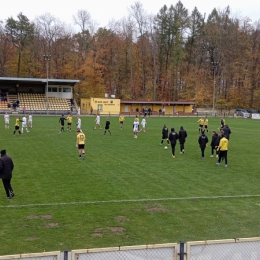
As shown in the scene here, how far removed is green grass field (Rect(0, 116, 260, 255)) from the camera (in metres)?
8.73

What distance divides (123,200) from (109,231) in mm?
2657

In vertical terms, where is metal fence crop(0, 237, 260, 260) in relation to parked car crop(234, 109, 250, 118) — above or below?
below

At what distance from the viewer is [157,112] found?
6438cm

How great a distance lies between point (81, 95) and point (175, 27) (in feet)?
83.2

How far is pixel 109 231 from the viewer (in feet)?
29.5

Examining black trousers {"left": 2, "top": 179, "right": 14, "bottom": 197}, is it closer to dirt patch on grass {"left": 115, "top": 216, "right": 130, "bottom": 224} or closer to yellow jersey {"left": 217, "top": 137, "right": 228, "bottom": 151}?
dirt patch on grass {"left": 115, "top": 216, "right": 130, "bottom": 224}

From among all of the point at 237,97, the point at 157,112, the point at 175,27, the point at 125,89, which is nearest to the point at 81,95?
the point at 125,89

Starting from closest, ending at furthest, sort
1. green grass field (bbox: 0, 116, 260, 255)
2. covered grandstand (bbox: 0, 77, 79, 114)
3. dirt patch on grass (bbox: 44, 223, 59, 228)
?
green grass field (bbox: 0, 116, 260, 255)
dirt patch on grass (bbox: 44, 223, 59, 228)
covered grandstand (bbox: 0, 77, 79, 114)

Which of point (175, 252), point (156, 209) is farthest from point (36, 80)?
point (175, 252)

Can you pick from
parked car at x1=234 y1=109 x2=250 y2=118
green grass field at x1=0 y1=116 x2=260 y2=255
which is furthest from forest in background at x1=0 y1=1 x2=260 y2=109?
green grass field at x1=0 y1=116 x2=260 y2=255

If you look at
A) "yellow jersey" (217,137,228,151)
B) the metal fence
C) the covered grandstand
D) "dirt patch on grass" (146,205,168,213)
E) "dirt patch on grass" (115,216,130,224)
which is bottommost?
"dirt patch on grass" (115,216,130,224)

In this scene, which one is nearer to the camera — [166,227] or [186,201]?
[166,227]

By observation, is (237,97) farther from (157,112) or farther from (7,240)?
(7,240)

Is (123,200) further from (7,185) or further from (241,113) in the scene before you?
(241,113)
